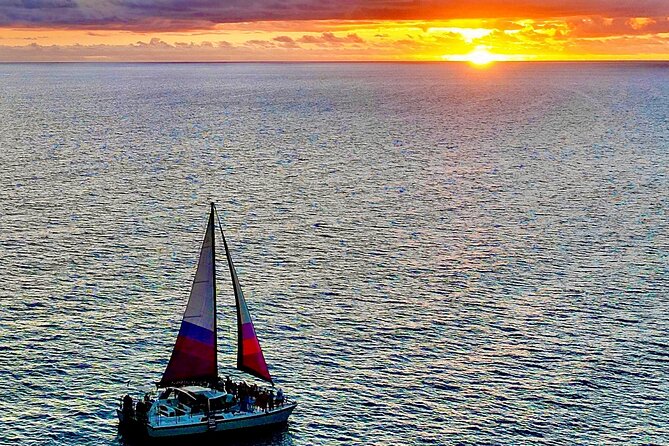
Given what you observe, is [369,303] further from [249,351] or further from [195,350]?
[195,350]

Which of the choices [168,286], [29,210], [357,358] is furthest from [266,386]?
[29,210]

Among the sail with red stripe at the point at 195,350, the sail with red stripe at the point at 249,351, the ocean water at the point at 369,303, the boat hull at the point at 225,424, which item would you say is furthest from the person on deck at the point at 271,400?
the sail with red stripe at the point at 195,350

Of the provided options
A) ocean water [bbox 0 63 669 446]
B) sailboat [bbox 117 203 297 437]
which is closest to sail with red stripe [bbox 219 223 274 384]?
sailboat [bbox 117 203 297 437]

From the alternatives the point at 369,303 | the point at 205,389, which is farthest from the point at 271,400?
the point at 369,303

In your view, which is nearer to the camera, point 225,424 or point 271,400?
point 225,424

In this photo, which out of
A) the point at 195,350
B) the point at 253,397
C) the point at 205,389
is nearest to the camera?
the point at 253,397

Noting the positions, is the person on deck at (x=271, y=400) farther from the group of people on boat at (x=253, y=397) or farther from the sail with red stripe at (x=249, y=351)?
the sail with red stripe at (x=249, y=351)

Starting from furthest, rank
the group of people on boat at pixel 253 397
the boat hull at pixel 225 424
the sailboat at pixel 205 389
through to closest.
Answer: the group of people on boat at pixel 253 397, the sailboat at pixel 205 389, the boat hull at pixel 225 424

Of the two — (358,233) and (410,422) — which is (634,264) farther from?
(410,422)

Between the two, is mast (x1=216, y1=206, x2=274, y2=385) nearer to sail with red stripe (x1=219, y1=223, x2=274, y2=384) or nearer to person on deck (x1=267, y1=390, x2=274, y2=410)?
sail with red stripe (x1=219, y1=223, x2=274, y2=384)
